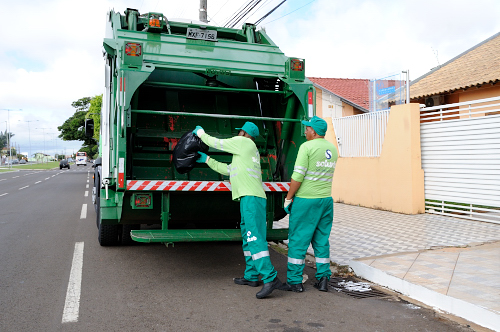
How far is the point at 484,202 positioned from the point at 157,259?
6.09 metres

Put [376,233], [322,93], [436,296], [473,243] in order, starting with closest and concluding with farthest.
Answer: [436,296], [473,243], [376,233], [322,93]

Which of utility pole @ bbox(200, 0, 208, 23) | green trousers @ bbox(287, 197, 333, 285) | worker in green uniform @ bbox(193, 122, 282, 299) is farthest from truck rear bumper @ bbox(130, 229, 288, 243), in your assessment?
utility pole @ bbox(200, 0, 208, 23)

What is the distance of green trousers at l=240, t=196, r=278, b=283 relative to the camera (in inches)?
175

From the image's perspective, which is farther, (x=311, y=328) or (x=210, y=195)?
(x=210, y=195)

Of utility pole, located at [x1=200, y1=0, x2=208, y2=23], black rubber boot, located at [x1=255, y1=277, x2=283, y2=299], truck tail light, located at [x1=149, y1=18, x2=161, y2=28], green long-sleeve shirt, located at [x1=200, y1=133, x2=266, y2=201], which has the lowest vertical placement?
black rubber boot, located at [x1=255, y1=277, x2=283, y2=299]

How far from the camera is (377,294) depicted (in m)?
4.59

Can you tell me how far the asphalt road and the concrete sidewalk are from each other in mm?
271

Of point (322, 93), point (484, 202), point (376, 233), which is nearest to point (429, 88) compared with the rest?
point (484, 202)

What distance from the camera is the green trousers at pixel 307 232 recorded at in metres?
4.61

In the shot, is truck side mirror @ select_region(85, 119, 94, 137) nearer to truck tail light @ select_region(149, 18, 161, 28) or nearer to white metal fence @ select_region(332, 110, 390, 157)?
truck tail light @ select_region(149, 18, 161, 28)

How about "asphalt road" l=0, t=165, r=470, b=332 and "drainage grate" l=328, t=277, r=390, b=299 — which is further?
"drainage grate" l=328, t=277, r=390, b=299

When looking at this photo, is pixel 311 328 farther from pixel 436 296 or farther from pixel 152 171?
pixel 152 171

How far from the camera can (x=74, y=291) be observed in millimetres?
4539

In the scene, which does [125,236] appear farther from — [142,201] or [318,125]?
[318,125]
